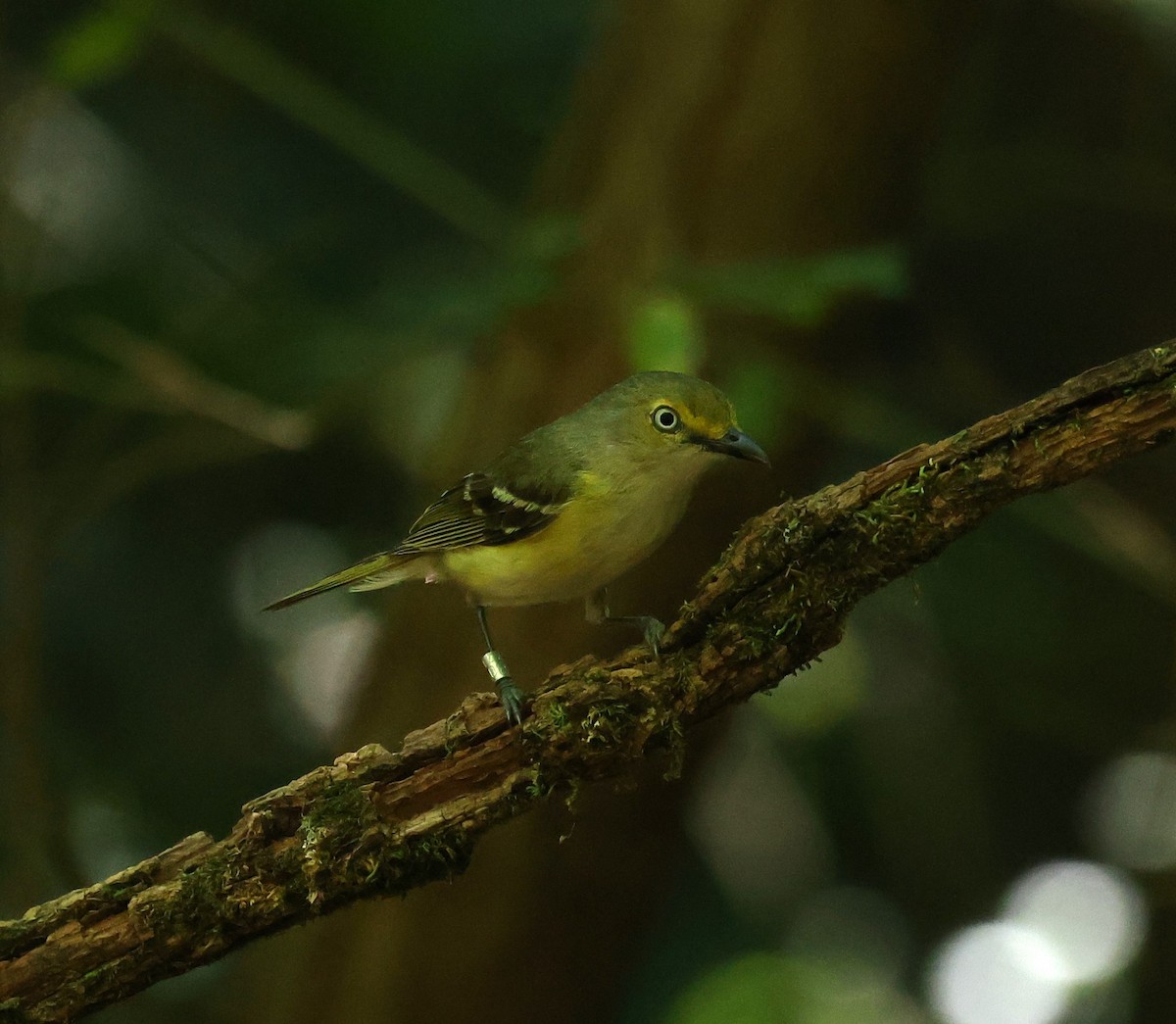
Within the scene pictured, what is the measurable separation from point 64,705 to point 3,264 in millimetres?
1619

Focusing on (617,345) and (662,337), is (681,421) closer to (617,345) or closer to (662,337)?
(662,337)

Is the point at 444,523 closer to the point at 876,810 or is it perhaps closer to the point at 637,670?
the point at 637,670

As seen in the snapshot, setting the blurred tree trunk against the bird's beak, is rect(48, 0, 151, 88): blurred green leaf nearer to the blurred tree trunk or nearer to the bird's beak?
the blurred tree trunk

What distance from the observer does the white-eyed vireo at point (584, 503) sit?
271 cm

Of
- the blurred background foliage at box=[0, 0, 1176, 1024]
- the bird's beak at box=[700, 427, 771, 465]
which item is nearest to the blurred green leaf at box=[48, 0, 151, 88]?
the blurred background foliage at box=[0, 0, 1176, 1024]

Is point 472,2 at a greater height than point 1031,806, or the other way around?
point 472,2

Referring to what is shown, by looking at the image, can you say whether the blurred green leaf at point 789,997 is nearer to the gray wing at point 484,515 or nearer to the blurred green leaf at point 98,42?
the gray wing at point 484,515

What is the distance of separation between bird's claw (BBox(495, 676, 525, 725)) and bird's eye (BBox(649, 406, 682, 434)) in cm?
78

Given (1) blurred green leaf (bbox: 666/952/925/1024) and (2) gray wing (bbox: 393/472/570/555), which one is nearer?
(2) gray wing (bbox: 393/472/570/555)

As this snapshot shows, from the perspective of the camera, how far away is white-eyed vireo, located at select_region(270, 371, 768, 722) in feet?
8.88

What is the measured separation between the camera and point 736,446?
271 centimetres

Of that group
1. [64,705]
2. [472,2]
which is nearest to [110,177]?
[472,2]

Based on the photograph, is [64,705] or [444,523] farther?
[64,705]

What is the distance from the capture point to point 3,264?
452 centimetres
